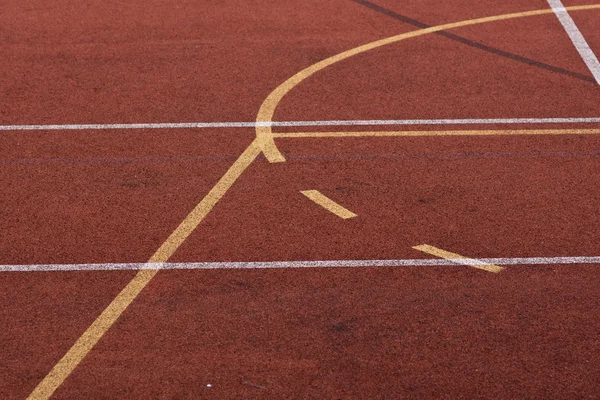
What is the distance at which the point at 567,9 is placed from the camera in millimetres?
11914

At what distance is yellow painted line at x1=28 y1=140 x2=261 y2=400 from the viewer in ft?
19.4

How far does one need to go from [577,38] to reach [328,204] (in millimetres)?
4869

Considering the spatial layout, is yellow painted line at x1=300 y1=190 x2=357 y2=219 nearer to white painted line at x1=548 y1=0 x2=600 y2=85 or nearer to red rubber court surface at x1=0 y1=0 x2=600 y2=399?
red rubber court surface at x1=0 y1=0 x2=600 y2=399

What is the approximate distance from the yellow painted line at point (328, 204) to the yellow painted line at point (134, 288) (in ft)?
2.31

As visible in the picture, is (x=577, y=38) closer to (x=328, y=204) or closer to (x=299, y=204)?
(x=328, y=204)

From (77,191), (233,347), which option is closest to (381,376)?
(233,347)

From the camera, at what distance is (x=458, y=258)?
7.11 meters

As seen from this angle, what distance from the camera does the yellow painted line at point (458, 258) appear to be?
7.01m

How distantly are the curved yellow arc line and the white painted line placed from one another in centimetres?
13

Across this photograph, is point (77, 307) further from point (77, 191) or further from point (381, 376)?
point (381, 376)

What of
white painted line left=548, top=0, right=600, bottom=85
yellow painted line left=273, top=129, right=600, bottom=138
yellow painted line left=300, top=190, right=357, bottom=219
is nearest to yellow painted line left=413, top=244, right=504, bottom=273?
yellow painted line left=300, top=190, right=357, bottom=219

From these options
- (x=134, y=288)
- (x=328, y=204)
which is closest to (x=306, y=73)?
(x=328, y=204)

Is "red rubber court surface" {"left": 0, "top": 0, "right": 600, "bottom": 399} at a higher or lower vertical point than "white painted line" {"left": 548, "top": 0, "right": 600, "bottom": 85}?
lower

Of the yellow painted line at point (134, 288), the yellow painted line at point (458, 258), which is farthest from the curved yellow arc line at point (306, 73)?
the yellow painted line at point (458, 258)
